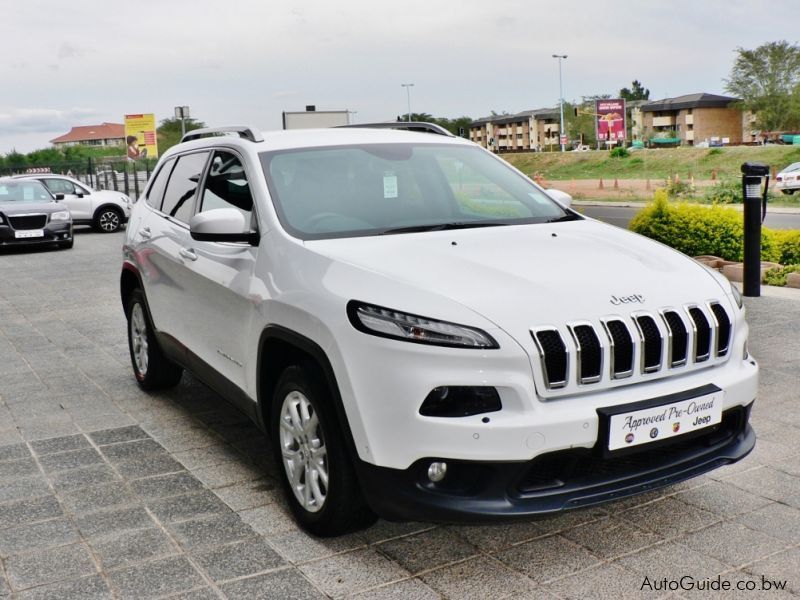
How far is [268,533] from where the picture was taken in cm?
389

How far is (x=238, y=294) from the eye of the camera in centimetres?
426

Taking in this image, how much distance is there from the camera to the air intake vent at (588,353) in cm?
323

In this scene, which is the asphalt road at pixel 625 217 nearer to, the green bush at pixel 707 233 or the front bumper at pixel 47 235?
the green bush at pixel 707 233

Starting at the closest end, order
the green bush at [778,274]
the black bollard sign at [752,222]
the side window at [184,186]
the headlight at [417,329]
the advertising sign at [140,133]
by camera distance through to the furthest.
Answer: the headlight at [417,329] < the side window at [184,186] < the black bollard sign at [752,222] < the green bush at [778,274] < the advertising sign at [140,133]

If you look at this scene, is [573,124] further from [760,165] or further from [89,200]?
[760,165]

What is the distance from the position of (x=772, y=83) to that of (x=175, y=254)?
90.4m

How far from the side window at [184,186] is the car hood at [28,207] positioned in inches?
560

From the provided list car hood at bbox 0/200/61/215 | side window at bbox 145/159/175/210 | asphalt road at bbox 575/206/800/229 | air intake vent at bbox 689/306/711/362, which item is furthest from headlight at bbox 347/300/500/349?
asphalt road at bbox 575/206/800/229

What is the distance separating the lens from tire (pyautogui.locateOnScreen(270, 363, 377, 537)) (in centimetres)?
351

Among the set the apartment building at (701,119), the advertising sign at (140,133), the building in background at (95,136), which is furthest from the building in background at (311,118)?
the building in background at (95,136)

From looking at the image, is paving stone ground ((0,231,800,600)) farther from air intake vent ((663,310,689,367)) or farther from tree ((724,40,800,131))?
tree ((724,40,800,131))

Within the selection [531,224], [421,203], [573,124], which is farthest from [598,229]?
[573,124]

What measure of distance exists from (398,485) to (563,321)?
32.2 inches

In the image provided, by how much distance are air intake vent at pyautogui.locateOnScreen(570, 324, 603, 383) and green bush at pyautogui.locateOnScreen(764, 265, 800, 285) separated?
305 inches
